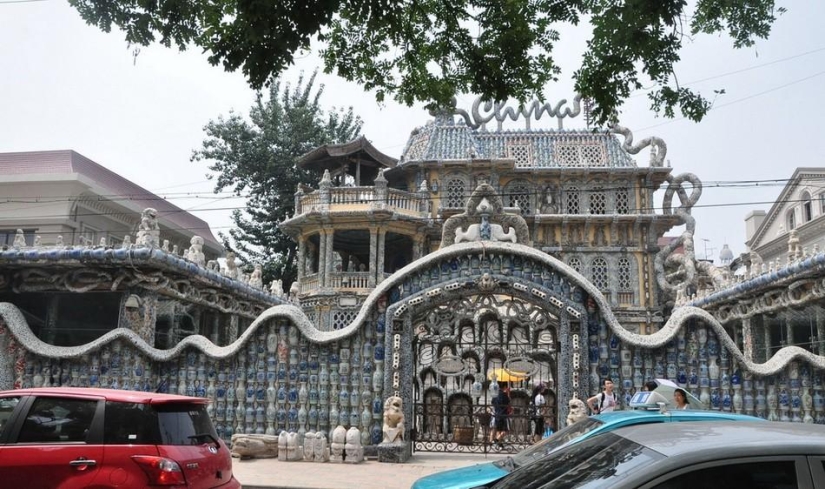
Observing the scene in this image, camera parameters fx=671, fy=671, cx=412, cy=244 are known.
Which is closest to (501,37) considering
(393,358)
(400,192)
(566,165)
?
(393,358)

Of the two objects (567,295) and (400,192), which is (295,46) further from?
(400,192)

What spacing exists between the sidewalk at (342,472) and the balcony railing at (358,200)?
1372 cm

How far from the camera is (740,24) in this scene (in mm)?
7977

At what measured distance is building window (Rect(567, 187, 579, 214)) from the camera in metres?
27.2

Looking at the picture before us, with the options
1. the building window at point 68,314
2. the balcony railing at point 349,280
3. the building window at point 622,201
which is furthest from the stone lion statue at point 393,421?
the building window at point 622,201

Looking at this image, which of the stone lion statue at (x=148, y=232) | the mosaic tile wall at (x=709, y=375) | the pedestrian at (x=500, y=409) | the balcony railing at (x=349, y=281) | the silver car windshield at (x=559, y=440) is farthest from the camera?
the balcony railing at (x=349, y=281)

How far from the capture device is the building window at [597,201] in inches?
1067

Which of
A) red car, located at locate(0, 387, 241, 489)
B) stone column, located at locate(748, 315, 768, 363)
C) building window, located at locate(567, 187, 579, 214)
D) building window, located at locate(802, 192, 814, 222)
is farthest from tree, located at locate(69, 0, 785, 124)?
building window, located at locate(802, 192, 814, 222)

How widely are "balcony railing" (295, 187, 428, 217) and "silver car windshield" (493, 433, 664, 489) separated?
20.7 m

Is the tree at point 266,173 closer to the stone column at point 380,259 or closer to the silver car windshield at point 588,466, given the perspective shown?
the stone column at point 380,259

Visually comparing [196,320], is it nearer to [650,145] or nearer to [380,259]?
[380,259]

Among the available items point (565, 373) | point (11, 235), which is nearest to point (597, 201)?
point (565, 373)

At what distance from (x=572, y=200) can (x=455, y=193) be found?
481 centimetres

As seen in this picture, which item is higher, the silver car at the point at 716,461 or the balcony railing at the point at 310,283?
the balcony railing at the point at 310,283
